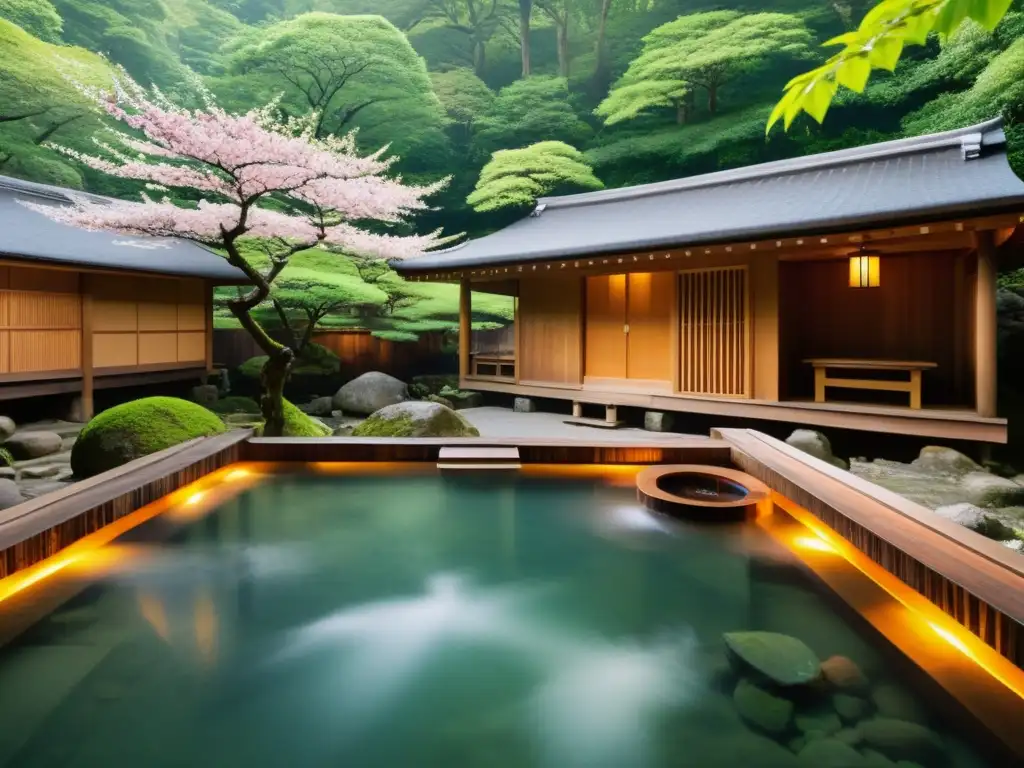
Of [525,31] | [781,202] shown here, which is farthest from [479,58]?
[781,202]

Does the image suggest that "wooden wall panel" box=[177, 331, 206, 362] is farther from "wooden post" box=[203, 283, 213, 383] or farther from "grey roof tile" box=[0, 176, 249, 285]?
"grey roof tile" box=[0, 176, 249, 285]

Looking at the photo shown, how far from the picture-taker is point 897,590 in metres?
3.06

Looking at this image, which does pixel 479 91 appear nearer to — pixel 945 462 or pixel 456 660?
pixel 945 462

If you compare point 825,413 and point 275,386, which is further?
point 825,413

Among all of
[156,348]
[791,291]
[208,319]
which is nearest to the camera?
[791,291]

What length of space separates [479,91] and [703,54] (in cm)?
826

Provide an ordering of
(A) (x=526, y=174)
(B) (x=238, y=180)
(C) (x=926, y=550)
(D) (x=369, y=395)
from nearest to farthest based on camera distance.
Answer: (C) (x=926, y=550)
(B) (x=238, y=180)
(D) (x=369, y=395)
(A) (x=526, y=174)

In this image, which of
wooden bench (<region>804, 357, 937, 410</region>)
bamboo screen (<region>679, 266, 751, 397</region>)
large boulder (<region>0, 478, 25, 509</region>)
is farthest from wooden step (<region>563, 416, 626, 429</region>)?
large boulder (<region>0, 478, 25, 509</region>)

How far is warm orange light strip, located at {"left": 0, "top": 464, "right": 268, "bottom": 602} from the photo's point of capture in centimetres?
311

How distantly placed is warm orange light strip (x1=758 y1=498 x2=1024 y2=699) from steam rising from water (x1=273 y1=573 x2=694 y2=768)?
3.26 ft

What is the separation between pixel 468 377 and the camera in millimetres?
12602

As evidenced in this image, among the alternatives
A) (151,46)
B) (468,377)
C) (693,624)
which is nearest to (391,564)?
(693,624)

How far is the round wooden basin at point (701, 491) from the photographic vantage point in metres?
4.27

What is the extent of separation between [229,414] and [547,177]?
10009 millimetres
